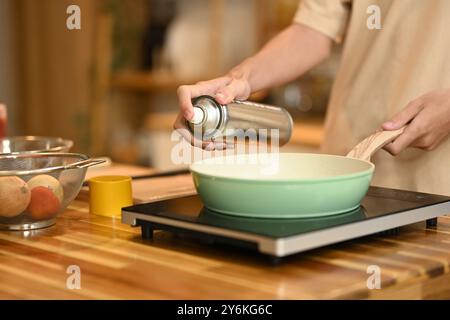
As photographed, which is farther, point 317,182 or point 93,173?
point 93,173

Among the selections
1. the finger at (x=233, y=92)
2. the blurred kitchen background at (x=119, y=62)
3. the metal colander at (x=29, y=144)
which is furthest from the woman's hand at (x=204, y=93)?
the blurred kitchen background at (x=119, y=62)

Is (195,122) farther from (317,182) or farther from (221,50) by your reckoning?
(221,50)

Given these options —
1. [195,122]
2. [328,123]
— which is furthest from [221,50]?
[195,122]

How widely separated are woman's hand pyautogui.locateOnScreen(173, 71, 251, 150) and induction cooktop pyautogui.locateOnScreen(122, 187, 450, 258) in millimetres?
131

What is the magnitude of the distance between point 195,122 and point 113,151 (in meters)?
3.52

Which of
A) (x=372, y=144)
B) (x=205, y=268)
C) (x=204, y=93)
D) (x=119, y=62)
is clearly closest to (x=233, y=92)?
(x=204, y=93)

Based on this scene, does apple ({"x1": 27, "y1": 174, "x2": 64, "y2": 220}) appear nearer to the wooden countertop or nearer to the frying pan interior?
the wooden countertop

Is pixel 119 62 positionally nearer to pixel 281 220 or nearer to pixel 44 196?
pixel 44 196

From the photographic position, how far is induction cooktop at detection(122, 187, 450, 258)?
3.15ft

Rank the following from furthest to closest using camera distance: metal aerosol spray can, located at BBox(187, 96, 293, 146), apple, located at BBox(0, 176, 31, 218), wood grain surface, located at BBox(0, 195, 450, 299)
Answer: metal aerosol spray can, located at BBox(187, 96, 293, 146), apple, located at BBox(0, 176, 31, 218), wood grain surface, located at BBox(0, 195, 450, 299)

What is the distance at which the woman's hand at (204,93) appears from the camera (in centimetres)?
127

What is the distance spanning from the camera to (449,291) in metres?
1.01

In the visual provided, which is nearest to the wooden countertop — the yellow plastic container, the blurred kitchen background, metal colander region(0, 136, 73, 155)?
the yellow plastic container
